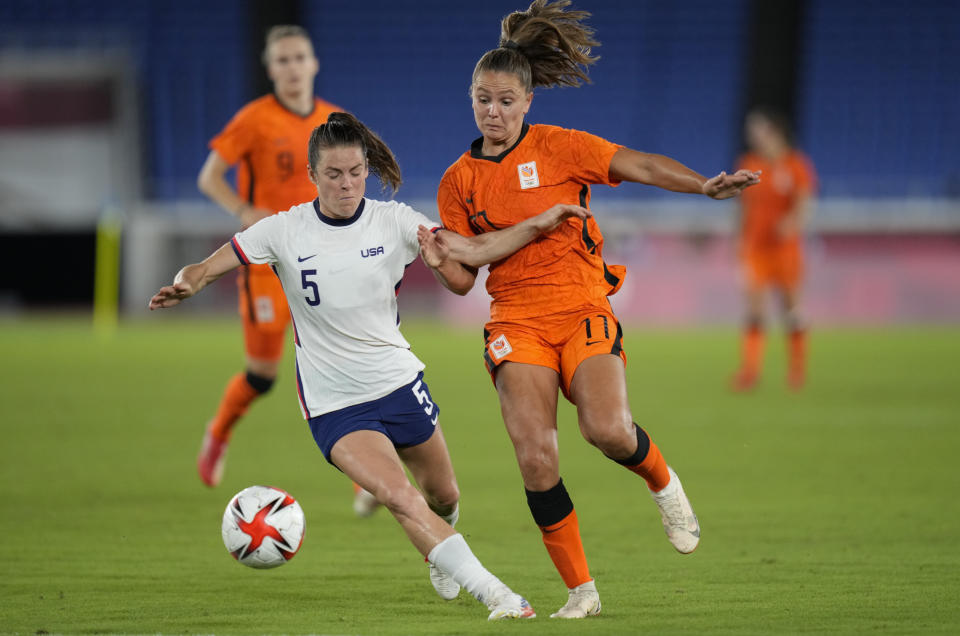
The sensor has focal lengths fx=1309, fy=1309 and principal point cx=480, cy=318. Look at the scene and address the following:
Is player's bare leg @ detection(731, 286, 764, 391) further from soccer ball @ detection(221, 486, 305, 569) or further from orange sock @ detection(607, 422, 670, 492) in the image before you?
soccer ball @ detection(221, 486, 305, 569)

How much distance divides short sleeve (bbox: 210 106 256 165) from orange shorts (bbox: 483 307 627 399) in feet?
9.94

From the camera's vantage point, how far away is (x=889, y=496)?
7.46m

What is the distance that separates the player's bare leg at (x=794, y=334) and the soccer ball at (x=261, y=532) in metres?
8.66

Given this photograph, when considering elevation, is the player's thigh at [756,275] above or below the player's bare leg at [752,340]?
above

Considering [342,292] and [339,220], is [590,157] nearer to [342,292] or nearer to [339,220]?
[339,220]

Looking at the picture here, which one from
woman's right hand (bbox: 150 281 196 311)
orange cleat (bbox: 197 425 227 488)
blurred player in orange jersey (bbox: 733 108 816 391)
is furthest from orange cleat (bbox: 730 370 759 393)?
woman's right hand (bbox: 150 281 196 311)

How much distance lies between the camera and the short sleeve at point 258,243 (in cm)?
495

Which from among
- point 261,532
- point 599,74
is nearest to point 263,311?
point 261,532

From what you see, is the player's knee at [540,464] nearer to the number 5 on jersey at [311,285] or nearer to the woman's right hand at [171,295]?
the number 5 on jersey at [311,285]

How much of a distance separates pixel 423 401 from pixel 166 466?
4.18 metres

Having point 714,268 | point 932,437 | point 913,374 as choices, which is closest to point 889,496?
point 932,437

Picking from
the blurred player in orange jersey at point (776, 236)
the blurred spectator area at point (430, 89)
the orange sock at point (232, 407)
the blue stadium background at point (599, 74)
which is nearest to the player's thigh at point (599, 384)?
the orange sock at point (232, 407)

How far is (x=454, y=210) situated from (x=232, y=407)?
122 inches

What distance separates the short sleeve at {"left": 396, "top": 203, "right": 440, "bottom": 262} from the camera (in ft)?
16.4
